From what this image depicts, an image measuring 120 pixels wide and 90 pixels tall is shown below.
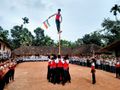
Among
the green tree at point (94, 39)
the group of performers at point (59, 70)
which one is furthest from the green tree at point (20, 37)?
the group of performers at point (59, 70)

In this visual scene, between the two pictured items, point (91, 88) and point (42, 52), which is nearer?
point (91, 88)

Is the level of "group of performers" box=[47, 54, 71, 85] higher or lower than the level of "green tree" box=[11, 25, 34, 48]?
lower

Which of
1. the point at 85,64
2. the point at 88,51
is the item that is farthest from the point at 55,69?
the point at 88,51

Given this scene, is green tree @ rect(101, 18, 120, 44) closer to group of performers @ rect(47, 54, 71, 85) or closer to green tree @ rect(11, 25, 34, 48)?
green tree @ rect(11, 25, 34, 48)

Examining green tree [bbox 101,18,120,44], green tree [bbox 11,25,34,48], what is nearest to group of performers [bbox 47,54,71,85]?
green tree [bbox 101,18,120,44]

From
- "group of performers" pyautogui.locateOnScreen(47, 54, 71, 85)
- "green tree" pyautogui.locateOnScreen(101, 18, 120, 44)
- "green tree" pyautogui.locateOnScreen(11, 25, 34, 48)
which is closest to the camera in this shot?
"group of performers" pyautogui.locateOnScreen(47, 54, 71, 85)

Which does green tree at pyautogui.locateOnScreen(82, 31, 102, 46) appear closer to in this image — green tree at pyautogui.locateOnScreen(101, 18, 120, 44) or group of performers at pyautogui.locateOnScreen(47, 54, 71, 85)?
green tree at pyautogui.locateOnScreen(101, 18, 120, 44)

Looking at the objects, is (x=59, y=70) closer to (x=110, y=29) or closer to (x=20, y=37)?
(x=110, y=29)

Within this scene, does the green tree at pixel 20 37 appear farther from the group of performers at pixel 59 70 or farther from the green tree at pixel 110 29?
the group of performers at pixel 59 70

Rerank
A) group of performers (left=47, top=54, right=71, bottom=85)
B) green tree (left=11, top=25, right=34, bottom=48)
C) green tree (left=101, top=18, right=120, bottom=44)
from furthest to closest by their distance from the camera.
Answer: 1. green tree (left=11, top=25, right=34, bottom=48)
2. green tree (left=101, top=18, right=120, bottom=44)
3. group of performers (left=47, top=54, right=71, bottom=85)

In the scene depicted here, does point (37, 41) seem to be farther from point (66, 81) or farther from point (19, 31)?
point (66, 81)

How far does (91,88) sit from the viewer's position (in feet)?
60.4

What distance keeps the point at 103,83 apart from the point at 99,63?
48.9 feet

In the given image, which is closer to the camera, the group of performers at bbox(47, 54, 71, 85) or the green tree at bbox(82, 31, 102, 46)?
the group of performers at bbox(47, 54, 71, 85)
